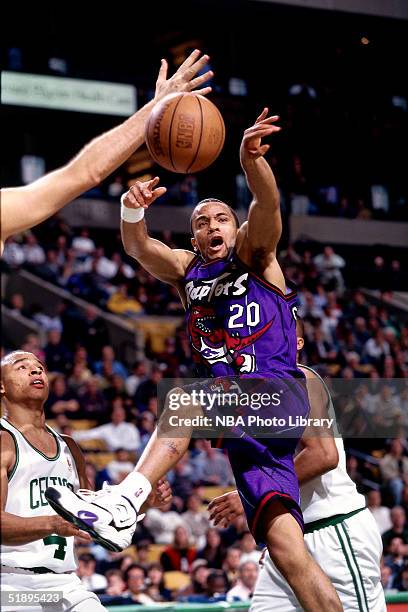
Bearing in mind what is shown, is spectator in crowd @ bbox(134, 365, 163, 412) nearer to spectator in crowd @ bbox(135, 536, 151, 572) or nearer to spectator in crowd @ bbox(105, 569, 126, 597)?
spectator in crowd @ bbox(135, 536, 151, 572)

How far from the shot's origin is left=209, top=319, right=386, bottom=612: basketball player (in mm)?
4887

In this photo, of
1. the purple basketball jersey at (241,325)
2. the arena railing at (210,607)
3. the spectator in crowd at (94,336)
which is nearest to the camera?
the purple basketball jersey at (241,325)

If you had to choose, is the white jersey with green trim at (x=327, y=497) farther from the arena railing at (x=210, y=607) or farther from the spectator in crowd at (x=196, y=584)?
the spectator in crowd at (x=196, y=584)

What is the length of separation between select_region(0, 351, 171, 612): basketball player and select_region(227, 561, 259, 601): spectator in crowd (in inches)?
164

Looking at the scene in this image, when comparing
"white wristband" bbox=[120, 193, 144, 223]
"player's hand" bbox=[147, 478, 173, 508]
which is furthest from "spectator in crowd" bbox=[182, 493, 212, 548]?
"white wristband" bbox=[120, 193, 144, 223]

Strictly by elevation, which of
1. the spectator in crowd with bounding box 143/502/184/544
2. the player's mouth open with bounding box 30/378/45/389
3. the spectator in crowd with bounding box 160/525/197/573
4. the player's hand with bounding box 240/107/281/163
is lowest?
the spectator in crowd with bounding box 160/525/197/573

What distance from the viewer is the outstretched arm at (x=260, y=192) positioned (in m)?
4.39

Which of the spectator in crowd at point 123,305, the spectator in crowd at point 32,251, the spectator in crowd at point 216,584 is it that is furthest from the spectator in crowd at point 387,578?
the spectator in crowd at point 32,251

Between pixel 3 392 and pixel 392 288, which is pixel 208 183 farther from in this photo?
pixel 3 392

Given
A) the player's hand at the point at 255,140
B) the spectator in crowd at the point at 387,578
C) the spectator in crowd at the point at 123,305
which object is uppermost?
the spectator in crowd at the point at 123,305

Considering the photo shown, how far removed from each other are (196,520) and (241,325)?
6.03 m

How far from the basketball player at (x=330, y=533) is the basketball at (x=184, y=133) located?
1195mm

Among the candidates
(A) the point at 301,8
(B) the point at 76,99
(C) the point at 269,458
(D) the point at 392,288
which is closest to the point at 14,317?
(B) the point at 76,99

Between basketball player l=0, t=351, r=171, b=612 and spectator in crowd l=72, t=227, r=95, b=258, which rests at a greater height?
spectator in crowd l=72, t=227, r=95, b=258
